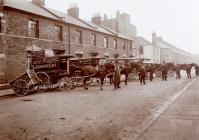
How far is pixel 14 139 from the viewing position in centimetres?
593

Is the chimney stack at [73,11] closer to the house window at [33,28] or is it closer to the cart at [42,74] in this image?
the house window at [33,28]

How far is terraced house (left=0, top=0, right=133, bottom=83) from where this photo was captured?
776 inches

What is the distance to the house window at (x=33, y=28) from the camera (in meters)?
22.5

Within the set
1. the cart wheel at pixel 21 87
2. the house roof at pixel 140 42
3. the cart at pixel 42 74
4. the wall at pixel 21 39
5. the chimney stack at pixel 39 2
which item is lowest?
the cart wheel at pixel 21 87

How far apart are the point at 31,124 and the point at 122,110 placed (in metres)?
3.32

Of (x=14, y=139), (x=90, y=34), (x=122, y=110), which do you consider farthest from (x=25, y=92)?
(x=90, y=34)

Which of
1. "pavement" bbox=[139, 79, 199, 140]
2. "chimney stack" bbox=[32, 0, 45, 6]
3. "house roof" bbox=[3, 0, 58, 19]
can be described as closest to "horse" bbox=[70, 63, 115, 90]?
"house roof" bbox=[3, 0, 58, 19]

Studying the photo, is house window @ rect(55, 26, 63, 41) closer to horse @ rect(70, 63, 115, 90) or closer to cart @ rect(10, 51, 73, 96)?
horse @ rect(70, 63, 115, 90)

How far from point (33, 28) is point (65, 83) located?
8.24 metres

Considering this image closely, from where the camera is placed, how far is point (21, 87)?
48.4ft

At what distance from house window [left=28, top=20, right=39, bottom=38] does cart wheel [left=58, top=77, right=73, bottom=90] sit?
7.32 metres

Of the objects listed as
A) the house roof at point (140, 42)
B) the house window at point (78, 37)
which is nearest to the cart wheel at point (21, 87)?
the house window at point (78, 37)

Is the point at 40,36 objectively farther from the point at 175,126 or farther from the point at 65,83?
the point at 175,126

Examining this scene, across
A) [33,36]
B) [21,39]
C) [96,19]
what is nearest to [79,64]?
[21,39]
